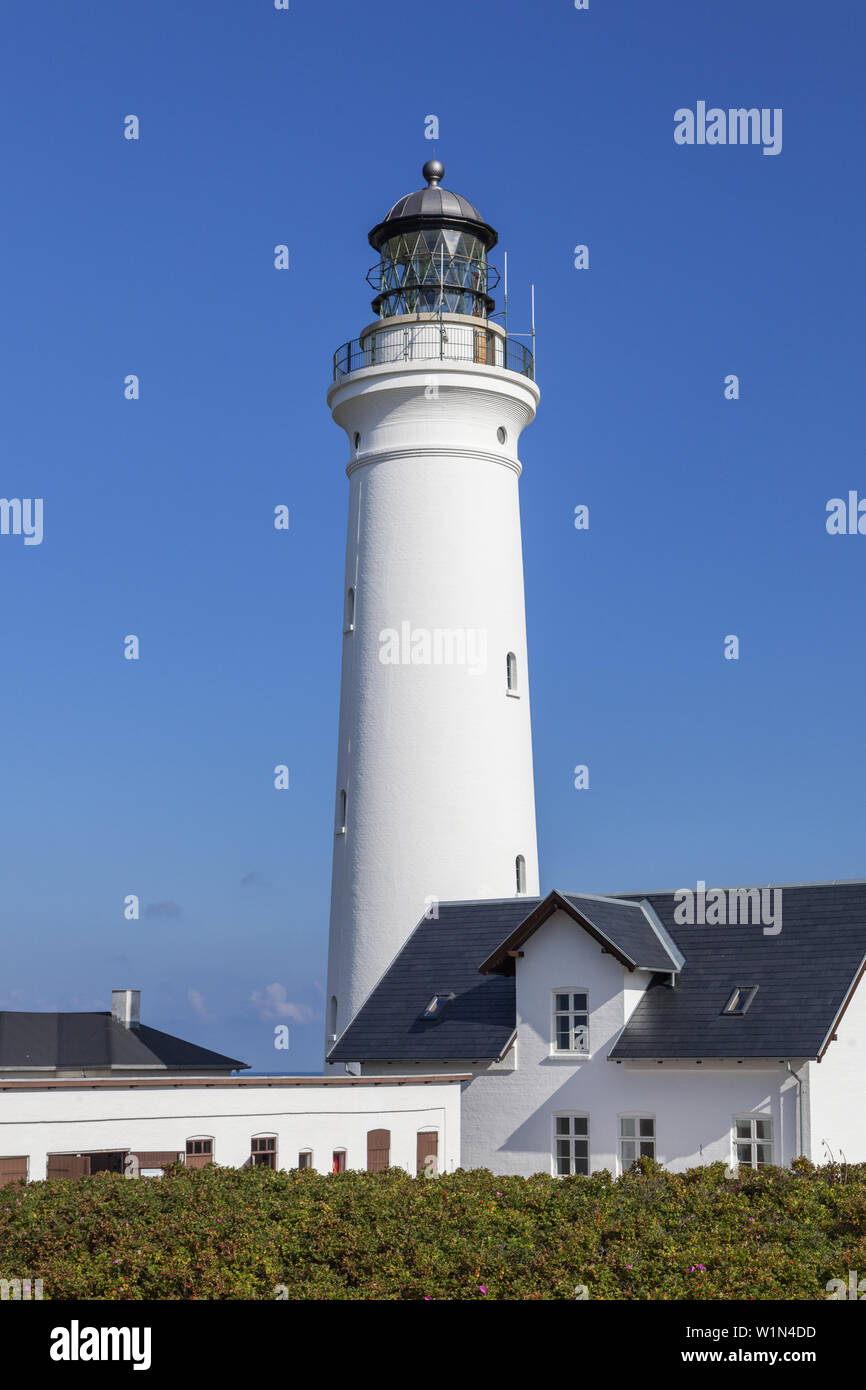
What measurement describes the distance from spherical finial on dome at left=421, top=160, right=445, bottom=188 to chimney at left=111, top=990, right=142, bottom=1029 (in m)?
22.2

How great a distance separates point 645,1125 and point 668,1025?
2.00 meters

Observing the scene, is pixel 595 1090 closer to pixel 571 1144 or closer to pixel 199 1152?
pixel 571 1144

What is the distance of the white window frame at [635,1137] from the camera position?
31.9 m

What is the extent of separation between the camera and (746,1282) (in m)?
16.1

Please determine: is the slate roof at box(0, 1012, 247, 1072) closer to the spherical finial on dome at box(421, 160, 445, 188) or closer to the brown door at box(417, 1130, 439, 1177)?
the brown door at box(417, 1130, 439, 1177)

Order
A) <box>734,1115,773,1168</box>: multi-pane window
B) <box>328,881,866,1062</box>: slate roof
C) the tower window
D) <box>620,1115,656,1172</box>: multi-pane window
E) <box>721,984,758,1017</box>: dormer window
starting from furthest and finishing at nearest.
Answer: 1. the tower window
2. <box>620,1115,656,1172</box>: multi-pane window
3. <box>721,984,758,1017</box>: dormer window
4. <box>328,881,866,1062</box>: slate roof
5. <box>734,1115,773,1168</box>: multi-pane window

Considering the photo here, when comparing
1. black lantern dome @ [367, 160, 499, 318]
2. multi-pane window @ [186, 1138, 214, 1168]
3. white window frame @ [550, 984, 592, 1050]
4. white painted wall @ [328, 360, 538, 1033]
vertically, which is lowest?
multi-pane window @ [186, 1138, 214, 1168]

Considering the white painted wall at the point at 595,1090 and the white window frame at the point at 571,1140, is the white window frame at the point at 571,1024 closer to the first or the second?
the white painted wall at the point at 595,1090

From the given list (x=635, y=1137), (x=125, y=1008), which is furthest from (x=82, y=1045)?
(x=635, y=1137)

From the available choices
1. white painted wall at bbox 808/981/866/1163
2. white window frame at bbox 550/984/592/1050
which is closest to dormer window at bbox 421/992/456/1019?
white window frame at bbox 550/984/592/1050

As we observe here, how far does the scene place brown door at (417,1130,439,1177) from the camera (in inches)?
1323

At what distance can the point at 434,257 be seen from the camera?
40.3 metres

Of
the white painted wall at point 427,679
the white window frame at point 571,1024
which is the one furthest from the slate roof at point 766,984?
the white painted wall at point 427,679
